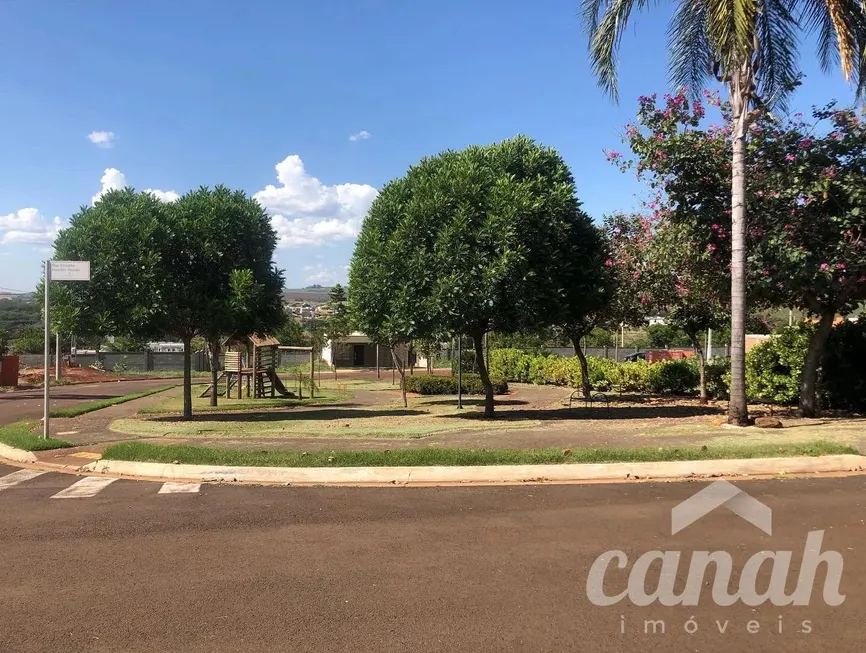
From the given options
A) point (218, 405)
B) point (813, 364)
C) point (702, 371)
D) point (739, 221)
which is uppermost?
point (739, 221)

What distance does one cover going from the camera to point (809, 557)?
5.22 metres

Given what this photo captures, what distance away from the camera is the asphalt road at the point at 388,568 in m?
3.97

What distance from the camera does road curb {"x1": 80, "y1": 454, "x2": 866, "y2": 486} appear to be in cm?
845

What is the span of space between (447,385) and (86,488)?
2137 centimetres

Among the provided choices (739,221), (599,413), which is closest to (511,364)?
(599,413)

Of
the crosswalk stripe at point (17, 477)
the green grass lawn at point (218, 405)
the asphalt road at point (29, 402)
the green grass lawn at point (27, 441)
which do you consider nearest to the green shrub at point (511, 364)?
the green grass lawn at point (218, 405)

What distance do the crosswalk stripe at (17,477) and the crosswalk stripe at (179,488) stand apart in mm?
2101

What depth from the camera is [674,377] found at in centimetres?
2361

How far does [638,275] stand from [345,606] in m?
15.1

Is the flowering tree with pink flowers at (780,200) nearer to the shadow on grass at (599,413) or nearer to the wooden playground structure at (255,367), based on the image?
the shadow on grass at (599,413)

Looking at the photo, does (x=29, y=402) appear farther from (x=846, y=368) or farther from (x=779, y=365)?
(x=846, y=368)

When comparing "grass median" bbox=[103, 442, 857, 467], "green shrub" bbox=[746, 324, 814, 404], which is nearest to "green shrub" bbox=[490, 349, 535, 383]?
"green shrub" bbox=[746, 324, 814, 404]

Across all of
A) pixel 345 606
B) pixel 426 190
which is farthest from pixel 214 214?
pixel 345 606

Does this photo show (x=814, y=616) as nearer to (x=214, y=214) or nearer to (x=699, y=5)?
(x=699, y=5)
